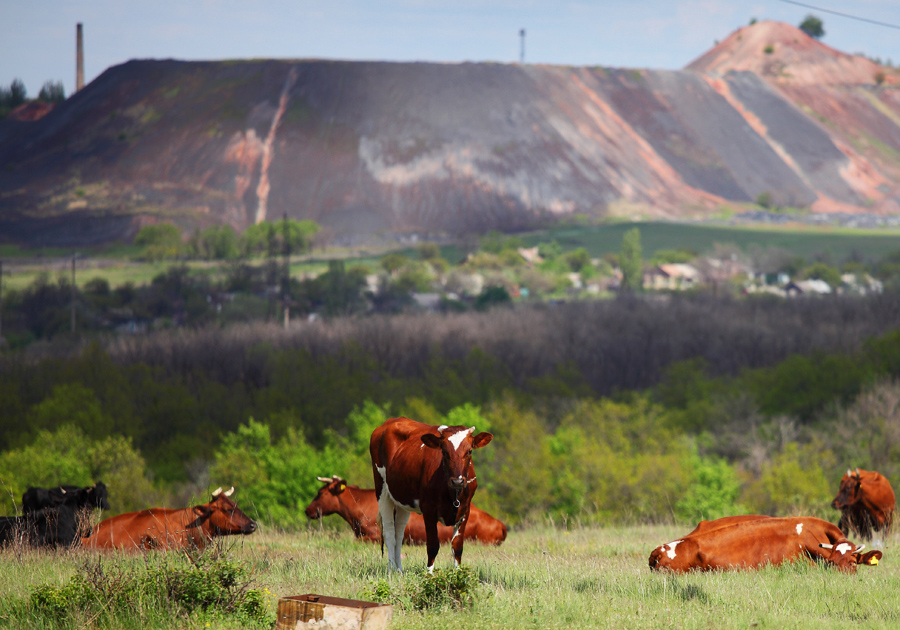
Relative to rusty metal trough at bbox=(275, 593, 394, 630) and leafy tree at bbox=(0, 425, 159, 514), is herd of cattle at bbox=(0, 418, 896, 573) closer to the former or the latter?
rusty metal trough at bbox=(275, 593, 394, 630)

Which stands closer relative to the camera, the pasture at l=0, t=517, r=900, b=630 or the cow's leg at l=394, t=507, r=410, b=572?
the pasture at l=0, t=517, r=900, b=630

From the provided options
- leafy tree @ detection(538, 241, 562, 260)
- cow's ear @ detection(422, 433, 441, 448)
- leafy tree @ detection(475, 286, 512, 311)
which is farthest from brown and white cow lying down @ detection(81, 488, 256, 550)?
leafy tree @ detection(538, 241, 562, 260)

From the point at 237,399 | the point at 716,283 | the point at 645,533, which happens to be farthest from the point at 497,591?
the point at 716,283

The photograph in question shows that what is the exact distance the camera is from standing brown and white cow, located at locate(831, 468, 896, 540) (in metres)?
12.4

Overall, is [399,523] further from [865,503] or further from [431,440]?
[865,503]

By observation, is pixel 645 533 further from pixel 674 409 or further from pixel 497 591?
pixel 674 409

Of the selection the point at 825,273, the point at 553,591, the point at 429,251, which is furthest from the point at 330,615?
the point at 429,251

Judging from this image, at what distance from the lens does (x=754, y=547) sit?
10125 mm

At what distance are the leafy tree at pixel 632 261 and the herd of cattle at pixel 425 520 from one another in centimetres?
15504

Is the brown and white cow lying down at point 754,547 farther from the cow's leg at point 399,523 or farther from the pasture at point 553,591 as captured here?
the cow's leg at point 399,523

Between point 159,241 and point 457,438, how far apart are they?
19079cm

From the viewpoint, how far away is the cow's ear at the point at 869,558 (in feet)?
30.7

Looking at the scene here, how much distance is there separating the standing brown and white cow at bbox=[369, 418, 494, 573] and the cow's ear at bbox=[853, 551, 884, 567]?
13.6 ft

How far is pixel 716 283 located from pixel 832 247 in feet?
147
